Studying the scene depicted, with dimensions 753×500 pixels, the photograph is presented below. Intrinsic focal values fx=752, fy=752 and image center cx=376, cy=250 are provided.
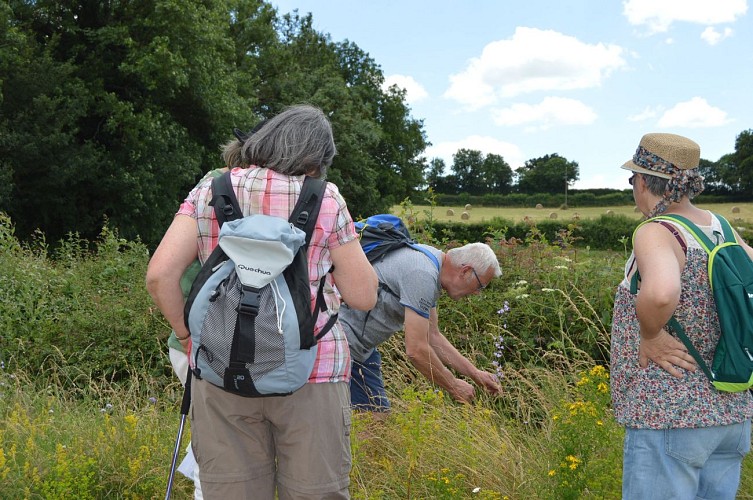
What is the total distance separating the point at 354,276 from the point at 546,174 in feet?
283

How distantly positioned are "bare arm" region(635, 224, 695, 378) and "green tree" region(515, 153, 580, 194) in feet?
265

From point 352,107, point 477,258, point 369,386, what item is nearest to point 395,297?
point 477,258

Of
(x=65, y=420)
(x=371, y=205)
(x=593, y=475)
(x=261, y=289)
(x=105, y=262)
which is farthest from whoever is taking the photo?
(x=371, y=205)

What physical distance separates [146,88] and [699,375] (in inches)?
948

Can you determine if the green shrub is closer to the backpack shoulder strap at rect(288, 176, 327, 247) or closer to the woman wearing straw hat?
the backpack shoulder strap at rect(288, 176, 327, 247)

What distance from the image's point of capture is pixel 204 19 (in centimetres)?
2475

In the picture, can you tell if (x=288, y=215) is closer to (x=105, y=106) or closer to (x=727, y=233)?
(x=727, y=233)

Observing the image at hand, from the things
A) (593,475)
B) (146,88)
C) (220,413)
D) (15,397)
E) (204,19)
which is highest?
(204,19)

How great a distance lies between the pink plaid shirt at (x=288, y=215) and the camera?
2.36 m

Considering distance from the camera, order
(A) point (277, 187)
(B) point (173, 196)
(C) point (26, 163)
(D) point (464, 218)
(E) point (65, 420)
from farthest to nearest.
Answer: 1. (D) point (464, 218)
2. (B) point (173, 196)
3. (C) point (26, 163)
4. (E) point (65, 420)
5. (A) point (277, 187)

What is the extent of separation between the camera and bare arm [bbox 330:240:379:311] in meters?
2.41

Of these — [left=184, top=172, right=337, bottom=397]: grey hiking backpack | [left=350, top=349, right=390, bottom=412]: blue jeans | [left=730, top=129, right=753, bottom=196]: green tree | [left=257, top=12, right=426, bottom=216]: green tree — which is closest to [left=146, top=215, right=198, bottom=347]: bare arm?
[left=184, top=172, right=337, bottom=397]: grey hiking backpack

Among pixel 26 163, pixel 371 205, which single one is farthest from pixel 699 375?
pixel 371 205

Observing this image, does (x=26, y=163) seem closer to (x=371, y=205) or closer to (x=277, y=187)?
(x=371, y=205)
